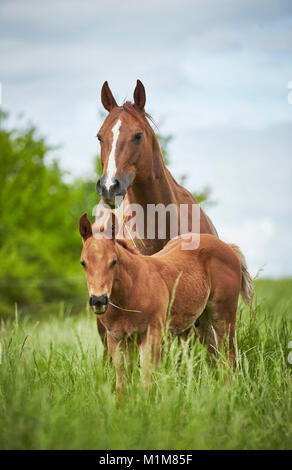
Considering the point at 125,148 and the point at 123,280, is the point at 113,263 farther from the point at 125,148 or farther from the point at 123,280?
the point at 125,148

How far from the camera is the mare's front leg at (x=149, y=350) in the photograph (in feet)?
12.6

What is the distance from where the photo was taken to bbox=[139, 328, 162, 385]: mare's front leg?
3846 mm

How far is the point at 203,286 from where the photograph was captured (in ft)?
14.9

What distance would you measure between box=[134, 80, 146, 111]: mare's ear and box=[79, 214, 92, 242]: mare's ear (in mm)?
1628

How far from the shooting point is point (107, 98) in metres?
5.13

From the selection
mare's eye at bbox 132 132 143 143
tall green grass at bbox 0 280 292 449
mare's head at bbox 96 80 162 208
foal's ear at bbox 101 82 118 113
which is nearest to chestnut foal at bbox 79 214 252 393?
tall green grass at bbox 0 280 292 449

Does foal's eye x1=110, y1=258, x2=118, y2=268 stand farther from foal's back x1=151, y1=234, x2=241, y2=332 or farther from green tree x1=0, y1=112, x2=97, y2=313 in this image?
green tree x1=0, y1=112, x2=97, y2=313

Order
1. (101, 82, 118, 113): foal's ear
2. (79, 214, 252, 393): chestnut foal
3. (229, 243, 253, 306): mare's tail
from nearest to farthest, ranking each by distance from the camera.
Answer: (79, 214, 252, 393): chestnut foal
(101, 82, 118, 113): foal's ear
(229, 243, 253, 306): mare's tail

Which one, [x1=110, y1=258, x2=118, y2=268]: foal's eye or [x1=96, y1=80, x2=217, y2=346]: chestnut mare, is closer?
[x1=110, y1=258, x2=118, y2=268]: foal's eye

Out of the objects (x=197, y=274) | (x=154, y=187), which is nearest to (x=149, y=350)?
(x=197, y=274)

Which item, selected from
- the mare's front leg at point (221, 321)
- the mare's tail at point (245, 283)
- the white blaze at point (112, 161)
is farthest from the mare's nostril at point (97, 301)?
the mare's tail at point (245, 283)

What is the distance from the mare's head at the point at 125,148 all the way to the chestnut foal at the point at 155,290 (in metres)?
0.47

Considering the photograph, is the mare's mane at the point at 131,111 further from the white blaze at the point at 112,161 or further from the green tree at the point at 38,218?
the green tree at the point at 38,218

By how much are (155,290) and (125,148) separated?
1.26 m
